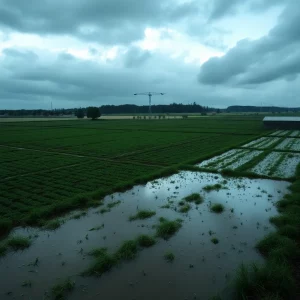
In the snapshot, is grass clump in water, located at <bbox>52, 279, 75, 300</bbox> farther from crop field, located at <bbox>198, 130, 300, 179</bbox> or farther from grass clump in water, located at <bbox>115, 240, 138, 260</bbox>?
crop field, located at <bbox>198, 130, 300, 179</bbox>

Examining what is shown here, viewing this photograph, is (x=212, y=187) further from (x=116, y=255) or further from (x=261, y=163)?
(x=261, y=163)

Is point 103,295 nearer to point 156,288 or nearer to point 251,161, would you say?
point 156,288

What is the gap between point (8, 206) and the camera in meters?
9.73

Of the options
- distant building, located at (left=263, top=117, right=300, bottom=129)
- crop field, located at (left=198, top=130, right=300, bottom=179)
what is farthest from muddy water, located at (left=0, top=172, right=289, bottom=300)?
distant building, located at (left=263, top=117, right=300, bottom=129)

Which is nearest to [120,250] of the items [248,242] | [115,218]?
[115,218]

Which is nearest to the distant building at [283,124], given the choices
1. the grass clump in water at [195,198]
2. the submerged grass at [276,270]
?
the grass clump in water at [195,198]

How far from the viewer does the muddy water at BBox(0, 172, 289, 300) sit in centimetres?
548

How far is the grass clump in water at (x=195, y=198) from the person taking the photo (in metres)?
10.6

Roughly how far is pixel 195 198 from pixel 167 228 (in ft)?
10.8

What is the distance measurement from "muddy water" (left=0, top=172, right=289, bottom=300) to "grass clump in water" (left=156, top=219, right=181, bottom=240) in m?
0.20

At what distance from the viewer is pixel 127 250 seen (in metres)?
6.73

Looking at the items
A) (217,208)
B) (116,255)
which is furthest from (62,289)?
(217,208)

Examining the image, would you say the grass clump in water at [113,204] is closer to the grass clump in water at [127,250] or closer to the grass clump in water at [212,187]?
the grass clump in water at [127,250]

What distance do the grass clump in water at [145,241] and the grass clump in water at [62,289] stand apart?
7.37ft
